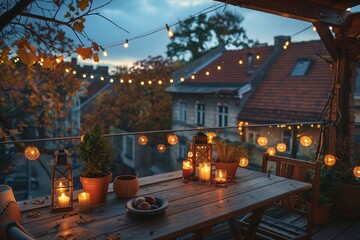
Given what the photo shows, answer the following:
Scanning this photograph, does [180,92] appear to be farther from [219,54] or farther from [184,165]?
[184,165]

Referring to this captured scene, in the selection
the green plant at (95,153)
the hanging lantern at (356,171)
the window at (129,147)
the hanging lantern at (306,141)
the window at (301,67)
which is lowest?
the window at (129,147)

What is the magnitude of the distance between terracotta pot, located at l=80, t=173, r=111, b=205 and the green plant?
0.03 metres

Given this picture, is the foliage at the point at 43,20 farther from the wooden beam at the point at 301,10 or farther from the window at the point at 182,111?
the window at the point at 182,111

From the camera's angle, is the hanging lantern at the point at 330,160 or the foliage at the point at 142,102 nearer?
the hanging lantern at the point at 330,160

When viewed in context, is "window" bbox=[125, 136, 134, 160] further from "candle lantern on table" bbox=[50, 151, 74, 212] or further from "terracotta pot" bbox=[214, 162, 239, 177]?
"candle lantern on table" bbox=[50, 151, 74, 212]

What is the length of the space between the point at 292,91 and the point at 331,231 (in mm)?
8238

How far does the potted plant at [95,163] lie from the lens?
177cm

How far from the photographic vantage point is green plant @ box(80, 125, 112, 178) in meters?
1.77

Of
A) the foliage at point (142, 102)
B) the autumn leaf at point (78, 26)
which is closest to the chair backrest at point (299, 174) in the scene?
the autumn leaf at point (78, 26)

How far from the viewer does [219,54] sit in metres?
15.3

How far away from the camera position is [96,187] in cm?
181

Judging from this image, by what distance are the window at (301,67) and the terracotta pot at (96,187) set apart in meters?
10.4

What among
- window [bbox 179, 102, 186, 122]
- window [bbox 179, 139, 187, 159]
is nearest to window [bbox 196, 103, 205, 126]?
window [bbox 179, 102, 186, 122]

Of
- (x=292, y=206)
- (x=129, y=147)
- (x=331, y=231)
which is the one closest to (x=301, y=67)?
(x=331, y=231)
